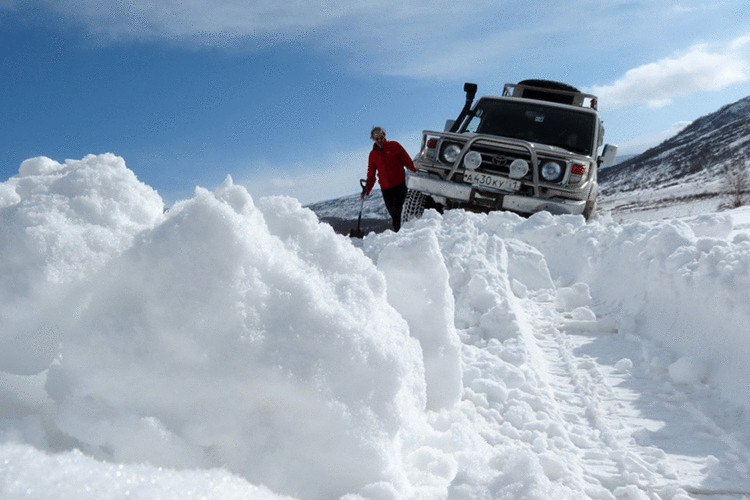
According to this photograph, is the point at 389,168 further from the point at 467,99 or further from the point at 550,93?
the point at 550,93

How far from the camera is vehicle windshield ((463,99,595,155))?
26.2ft

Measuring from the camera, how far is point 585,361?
11.1ft

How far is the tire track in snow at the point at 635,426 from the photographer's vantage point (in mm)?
2137

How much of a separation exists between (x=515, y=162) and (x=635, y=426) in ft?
16.6

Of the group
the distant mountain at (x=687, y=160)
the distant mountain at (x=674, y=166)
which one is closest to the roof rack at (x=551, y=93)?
the distant mountain at (x=674, y=166)

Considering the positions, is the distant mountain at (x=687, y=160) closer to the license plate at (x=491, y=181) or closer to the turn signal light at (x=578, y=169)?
the turn signal light at (x=578, y=169)

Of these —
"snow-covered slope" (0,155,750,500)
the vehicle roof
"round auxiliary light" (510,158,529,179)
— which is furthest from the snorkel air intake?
"snow-covered slope" (0,155,750,500)

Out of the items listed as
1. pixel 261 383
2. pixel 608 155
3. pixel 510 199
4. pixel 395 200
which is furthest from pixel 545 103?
pixel 261 383

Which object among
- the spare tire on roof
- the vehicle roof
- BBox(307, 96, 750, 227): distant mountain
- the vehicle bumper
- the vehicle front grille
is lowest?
the vehicle bumper

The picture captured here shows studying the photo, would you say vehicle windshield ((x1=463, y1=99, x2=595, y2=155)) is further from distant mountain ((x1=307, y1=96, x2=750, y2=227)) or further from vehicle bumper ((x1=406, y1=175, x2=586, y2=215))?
distant mountain ((x1=307, y1=96, x2=750, y2=227))

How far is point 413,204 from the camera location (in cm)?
812

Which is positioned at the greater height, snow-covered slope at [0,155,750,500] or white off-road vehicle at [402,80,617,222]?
white off-road vehicle at [402,80,617,222]

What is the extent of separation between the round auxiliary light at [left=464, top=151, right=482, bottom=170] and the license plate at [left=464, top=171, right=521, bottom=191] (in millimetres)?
90

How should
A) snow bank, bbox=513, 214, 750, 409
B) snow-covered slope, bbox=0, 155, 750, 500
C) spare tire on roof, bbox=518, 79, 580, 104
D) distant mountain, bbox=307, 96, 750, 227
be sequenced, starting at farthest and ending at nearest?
distant mountain, bbox=307, 96, 750, 227, spare tire on roof, bbox=518, 79, 580, 104, snow bank, bbox=513, 214, 750, 409, snow-covered slope, bbox=0, 155, 750, 500
